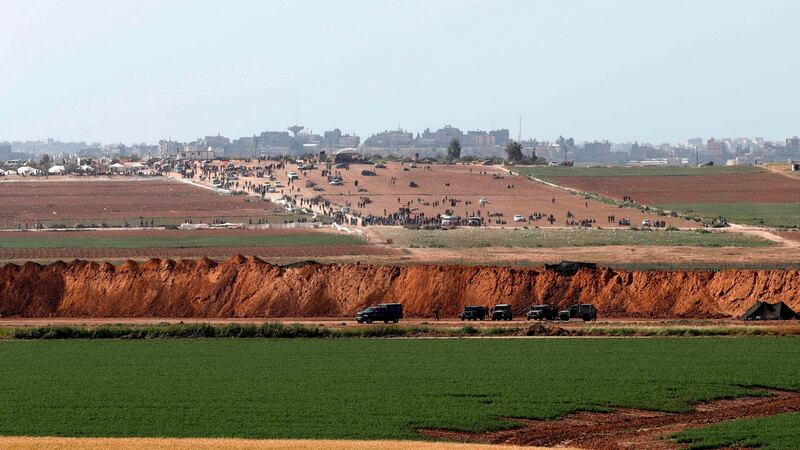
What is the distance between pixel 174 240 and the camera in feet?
356

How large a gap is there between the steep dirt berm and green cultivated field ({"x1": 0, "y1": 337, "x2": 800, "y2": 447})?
15475mm

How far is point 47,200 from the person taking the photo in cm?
15175

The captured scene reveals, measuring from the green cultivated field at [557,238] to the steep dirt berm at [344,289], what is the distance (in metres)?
30.7

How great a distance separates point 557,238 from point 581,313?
4728 centimetres

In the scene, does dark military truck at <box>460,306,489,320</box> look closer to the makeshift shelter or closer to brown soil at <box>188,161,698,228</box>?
the makeshift shelter

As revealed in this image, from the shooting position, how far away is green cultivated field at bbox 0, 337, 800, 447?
119 ft

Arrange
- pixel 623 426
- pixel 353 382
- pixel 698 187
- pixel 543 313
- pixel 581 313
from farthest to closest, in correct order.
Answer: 1. pixel 698 187
2. pixel 581 313
3. pixel 543 313
4. pixel 353 382
5. pixel 623 426

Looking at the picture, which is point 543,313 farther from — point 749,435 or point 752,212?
point 752,212

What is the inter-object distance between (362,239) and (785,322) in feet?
164

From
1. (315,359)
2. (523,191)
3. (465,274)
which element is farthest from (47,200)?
(315,359)

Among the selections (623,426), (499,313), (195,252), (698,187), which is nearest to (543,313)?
(499,313)

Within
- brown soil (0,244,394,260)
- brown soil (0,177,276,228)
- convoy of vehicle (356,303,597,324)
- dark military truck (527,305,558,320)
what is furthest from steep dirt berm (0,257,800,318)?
brown soil (0,177,276,228)

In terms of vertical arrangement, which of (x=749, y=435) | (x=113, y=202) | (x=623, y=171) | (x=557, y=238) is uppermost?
(x=749, y=435)

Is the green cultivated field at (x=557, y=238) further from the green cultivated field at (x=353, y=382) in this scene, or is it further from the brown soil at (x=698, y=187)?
the green cultivated field at (x=353, y=382)
